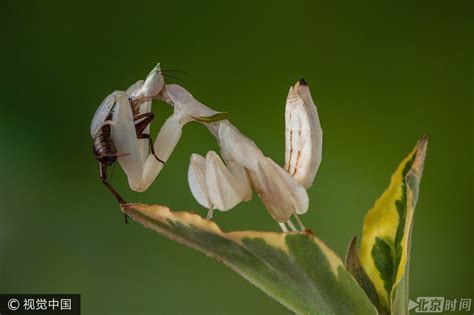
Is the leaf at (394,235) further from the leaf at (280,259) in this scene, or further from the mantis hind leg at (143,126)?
the mantis hind leg at (143,126)

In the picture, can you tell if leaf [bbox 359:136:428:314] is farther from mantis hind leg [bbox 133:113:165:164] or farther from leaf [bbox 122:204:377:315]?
mantis hind leg [bbox 133:113:165:164]

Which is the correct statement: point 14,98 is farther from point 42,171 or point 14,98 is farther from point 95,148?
point 95,148

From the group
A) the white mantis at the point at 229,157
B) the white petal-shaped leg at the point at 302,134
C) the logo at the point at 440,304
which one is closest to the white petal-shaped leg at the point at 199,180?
the white mantis at the point at 229,157

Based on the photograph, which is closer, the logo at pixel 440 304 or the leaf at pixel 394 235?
the leaf at pixel 394 235

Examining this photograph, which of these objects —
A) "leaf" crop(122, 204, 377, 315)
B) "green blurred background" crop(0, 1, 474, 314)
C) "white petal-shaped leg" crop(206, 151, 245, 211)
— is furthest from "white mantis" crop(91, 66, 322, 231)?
"green blurred background" crop(0, 1, 474, 314)

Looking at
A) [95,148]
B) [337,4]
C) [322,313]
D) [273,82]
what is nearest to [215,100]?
[273,82]

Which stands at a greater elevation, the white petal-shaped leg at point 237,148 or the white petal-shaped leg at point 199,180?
the white petal-shaped leg at point 237,148

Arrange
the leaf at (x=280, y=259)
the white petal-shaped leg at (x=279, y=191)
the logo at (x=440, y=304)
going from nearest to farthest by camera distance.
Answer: the leaf at (x=280, y=259)
the white petal-shaped leg at (x=279, y=191)
the logo at (x=440, y=304)
